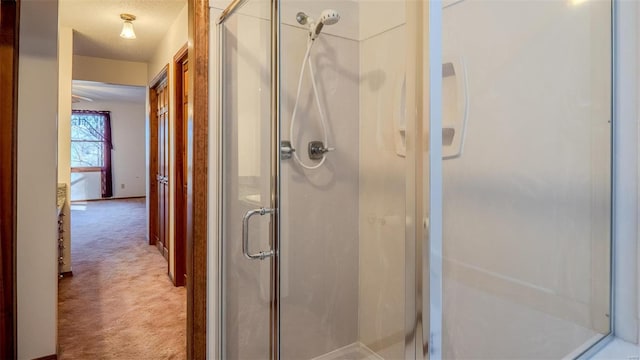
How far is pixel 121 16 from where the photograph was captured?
3.13 meters

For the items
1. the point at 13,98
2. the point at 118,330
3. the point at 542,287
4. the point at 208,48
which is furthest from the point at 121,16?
the point at 542,287

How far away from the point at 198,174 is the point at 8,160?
3.20 feet

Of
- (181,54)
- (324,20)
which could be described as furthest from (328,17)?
(181,54)

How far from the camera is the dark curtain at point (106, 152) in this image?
848cm

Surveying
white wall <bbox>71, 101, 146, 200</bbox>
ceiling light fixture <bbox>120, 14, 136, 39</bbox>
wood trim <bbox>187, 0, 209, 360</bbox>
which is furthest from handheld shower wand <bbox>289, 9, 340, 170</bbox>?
white wall <bbox>71, 101, 146, 200</bbox>

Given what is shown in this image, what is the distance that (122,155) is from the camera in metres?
8.87

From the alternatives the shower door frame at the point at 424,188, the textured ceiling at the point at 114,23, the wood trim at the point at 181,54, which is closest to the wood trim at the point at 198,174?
the shower door frame at the point at 424,188

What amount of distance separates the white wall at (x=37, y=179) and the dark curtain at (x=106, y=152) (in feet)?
24.8

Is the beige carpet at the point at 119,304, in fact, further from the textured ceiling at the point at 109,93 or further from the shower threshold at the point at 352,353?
the textured ceiling at the point at 109,93

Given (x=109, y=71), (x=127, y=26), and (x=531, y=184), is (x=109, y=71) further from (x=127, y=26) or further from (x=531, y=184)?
(x=531, y=184)

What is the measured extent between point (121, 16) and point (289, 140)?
7.86 ft

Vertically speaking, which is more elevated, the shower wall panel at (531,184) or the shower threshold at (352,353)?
the shower wall panel at (531,184)

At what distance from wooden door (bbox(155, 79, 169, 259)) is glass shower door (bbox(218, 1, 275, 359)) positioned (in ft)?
7.22

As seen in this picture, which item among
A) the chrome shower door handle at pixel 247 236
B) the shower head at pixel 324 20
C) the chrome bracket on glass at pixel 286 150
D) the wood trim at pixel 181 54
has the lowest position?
the chrome shower door handle at pixel 247 236
